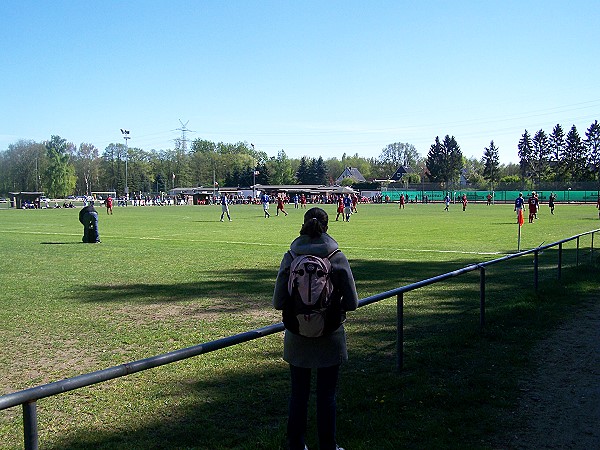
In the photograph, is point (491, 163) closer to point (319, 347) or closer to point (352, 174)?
point (352, 174)

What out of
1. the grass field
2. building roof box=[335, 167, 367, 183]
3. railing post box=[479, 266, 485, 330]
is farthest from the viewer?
building roof box=[335, 167, 367, 183]

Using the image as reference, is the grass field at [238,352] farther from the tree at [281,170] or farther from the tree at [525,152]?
the tree at [281,170]

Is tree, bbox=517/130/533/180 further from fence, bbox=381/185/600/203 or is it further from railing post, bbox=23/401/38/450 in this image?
railing post, bbox=23/401/38/450

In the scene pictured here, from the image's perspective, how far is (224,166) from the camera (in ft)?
521

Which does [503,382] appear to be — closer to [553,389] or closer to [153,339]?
[553,389]

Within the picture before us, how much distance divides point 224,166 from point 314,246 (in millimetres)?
157025

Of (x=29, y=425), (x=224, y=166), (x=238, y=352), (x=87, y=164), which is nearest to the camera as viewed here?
(x=29, y=425)

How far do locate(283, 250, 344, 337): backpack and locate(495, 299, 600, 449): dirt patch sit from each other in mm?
1854

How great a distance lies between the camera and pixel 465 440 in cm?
466

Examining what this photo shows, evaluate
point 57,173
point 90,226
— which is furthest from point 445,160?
point 90,226

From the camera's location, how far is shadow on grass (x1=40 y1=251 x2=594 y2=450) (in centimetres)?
468

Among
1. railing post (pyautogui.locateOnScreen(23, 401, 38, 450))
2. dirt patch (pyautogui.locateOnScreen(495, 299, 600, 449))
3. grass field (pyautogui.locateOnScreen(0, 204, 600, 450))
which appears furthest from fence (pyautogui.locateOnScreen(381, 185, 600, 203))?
railing post (pyautogui.locateOnScreen(23, 401, 38, 450))

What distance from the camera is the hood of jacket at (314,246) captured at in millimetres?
3885

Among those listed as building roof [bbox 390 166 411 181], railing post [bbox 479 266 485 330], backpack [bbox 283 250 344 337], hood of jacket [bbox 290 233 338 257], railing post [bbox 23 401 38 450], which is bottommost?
railing post [bbox 479 266 485 330]
